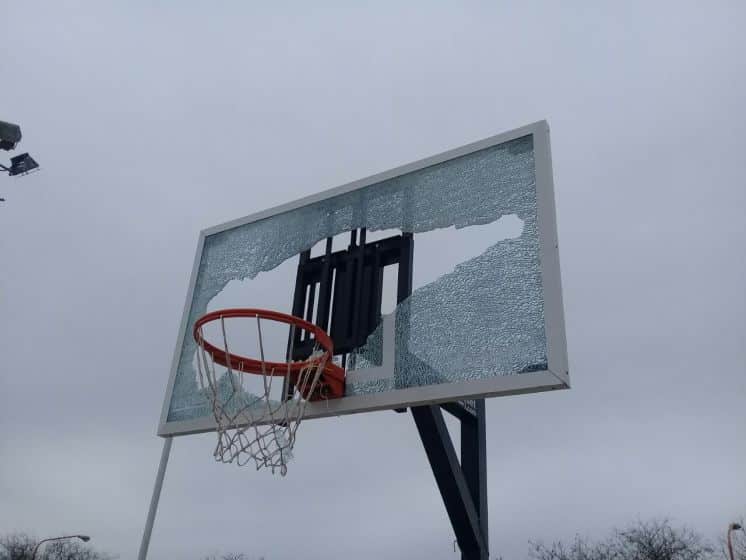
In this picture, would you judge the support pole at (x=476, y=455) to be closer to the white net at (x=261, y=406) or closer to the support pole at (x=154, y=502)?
the white net at (x=261, y=406)

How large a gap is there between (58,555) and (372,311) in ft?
126

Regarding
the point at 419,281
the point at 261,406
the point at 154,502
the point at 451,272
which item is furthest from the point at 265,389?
the point at 154,502

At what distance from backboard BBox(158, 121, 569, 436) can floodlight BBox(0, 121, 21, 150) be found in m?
8.38

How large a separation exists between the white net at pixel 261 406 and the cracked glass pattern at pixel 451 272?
0.37 meters

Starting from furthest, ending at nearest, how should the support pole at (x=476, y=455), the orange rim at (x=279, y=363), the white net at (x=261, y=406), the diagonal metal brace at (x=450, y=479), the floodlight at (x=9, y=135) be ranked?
the floodlight at (x=9, y=135)
the support pole at (x=476, y=455)
the diagonal metal brace at (x=450, y=479)
the orange rim at (x=279, y=363)
the white net at (x=261, y=406)

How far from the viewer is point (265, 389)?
5320 millimetres

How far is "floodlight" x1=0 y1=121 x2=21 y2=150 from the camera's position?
12.9m

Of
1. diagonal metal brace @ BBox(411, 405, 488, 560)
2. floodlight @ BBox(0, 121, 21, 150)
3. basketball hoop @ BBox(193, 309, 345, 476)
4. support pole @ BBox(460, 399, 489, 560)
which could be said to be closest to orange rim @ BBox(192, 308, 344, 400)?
basketball hoop @ BBox(193, 309, 345, 476)

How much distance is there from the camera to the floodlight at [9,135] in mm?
12938

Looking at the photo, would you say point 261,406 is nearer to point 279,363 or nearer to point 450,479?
point 279,363

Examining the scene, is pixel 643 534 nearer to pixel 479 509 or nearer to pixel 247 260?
pixel 479 509

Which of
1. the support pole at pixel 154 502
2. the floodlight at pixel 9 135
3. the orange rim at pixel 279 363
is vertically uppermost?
the floodlight at pixel 9 135

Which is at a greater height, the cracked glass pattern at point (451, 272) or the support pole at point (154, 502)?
the cracked glass pattern at point (451, 272)

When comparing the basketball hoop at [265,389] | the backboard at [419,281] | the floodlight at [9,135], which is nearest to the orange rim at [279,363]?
the basketball hoop at [265,389]
